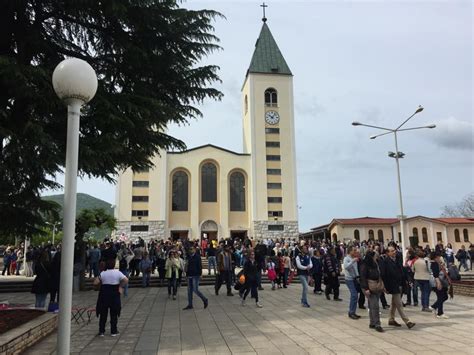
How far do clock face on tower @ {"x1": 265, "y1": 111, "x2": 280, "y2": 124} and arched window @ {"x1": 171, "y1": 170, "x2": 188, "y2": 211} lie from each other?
37.6ft

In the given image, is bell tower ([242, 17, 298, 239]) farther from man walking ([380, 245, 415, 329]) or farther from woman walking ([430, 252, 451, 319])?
man walking ([380, 245, 415, 329])

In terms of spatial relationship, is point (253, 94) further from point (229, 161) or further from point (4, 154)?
point (4, 154)

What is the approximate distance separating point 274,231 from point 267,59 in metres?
21.6

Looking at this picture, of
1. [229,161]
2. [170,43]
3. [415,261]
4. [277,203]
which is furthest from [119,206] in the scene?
[415,261]

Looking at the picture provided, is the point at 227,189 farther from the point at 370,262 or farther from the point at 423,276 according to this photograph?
the point at 370,262

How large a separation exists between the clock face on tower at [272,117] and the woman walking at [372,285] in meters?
38.2

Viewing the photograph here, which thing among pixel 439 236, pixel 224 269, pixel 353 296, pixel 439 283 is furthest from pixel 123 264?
pixel 439 236

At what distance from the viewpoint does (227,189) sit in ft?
→ 145

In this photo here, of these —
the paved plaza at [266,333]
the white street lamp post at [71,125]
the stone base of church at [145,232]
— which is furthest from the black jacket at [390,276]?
the stone base of church at [145,232]

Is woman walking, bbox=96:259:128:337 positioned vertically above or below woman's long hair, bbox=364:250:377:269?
below

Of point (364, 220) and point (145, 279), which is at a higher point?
point (364, 220)

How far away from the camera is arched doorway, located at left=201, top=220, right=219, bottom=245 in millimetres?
43469

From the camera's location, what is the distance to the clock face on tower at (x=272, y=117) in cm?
4593

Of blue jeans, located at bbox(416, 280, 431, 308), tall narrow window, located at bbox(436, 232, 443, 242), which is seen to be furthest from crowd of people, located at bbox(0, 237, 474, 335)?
tall narrow window, located at bbox(436, 232, 443, 242)
